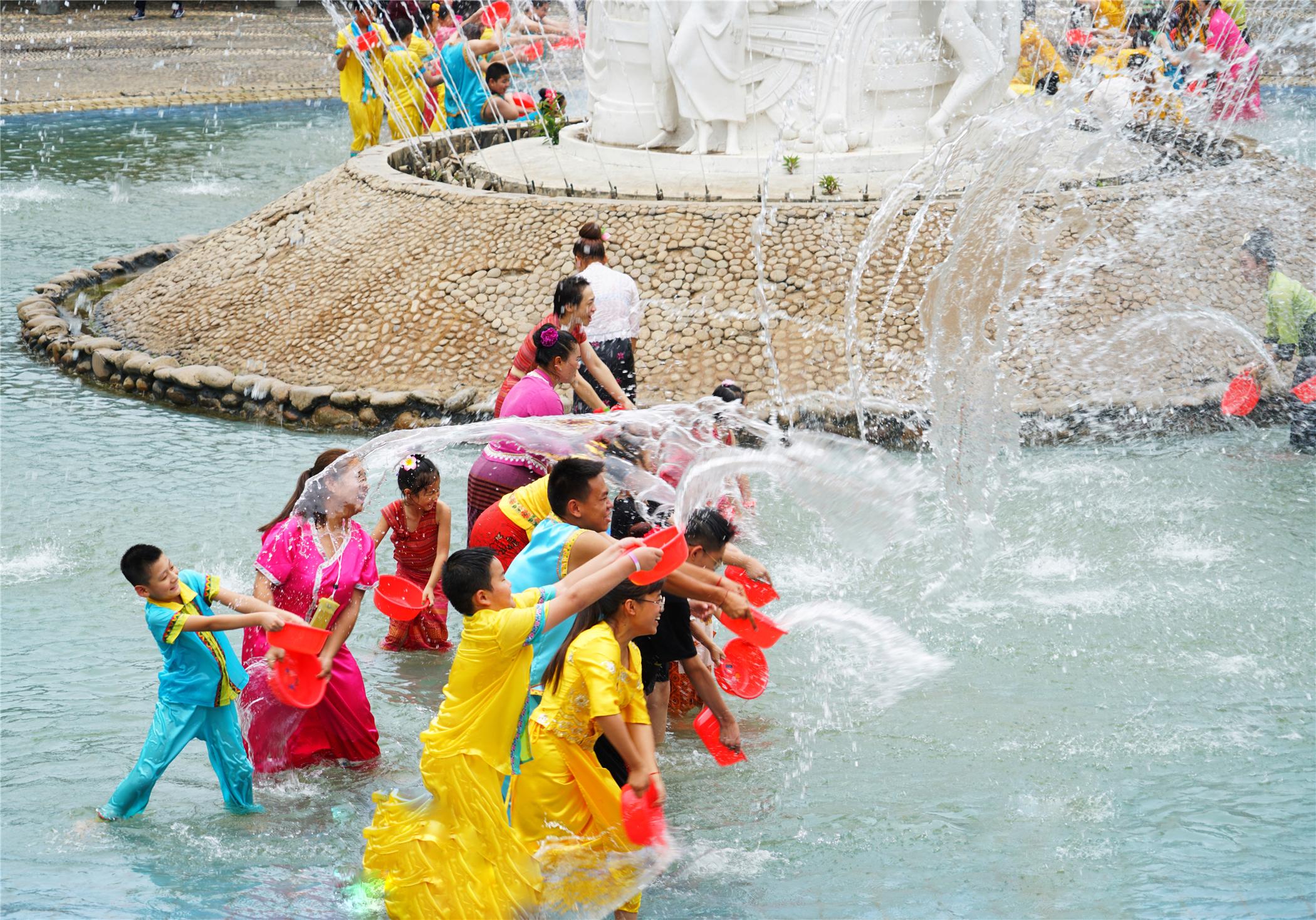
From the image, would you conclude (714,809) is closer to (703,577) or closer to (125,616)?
(703,577)

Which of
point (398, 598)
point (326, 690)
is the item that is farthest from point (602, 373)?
point (326, 690)

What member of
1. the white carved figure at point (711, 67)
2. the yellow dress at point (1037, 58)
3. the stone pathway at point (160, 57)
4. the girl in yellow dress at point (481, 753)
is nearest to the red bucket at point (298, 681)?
the girl in yellow dress at point (481, 753)

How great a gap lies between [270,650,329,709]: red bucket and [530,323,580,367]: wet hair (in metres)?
1.93

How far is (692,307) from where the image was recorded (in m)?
10.3

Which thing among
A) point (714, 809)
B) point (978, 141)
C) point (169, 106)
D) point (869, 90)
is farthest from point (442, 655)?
point (169, 106)

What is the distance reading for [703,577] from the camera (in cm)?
481

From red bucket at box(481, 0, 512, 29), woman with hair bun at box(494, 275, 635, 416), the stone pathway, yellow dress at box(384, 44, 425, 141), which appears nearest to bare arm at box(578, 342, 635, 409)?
woman with hair bun at box(494, 275, 635, 416)

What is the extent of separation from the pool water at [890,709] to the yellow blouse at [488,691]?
77cm

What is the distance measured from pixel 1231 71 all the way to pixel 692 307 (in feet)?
33.3

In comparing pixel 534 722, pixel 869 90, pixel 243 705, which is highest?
pixel 869 90

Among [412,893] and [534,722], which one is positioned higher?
[534,722]

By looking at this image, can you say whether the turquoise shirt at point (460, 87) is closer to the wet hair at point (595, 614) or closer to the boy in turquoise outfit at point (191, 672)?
the boy in turquoise outfit at point (191, 672)

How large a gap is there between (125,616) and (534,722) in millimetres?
3712

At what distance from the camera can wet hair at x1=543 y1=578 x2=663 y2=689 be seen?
436 cm
